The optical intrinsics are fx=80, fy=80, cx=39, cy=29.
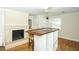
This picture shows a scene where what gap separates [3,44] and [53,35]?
0.86 metres

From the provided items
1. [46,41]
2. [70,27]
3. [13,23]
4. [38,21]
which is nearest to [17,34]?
[13,23]

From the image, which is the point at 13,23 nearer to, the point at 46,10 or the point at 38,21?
the point at 38,21

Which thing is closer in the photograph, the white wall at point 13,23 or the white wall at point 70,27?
the white wall at point 13,23

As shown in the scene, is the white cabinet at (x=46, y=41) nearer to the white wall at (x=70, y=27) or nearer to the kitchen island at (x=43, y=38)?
the kitchen island at (x=43, y=38)

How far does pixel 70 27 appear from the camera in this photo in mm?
1491

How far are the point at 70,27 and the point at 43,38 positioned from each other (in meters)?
0.54

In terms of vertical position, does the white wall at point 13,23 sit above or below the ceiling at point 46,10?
below

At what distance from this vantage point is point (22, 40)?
1.33 m

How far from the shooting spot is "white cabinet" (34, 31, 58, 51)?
4.39 ft

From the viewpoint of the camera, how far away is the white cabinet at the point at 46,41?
1338mm

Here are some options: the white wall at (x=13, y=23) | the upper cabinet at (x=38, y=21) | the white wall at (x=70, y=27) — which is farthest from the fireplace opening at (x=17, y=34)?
the white wall at (x=70, y=27)

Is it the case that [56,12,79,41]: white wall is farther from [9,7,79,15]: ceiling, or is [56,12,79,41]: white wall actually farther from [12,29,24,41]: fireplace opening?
[12,29,24,41]: fireplace opening

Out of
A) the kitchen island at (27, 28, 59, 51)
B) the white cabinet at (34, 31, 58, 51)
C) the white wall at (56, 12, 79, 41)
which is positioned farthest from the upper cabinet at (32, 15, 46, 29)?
the white wall at (56, 12, 79, 41)
